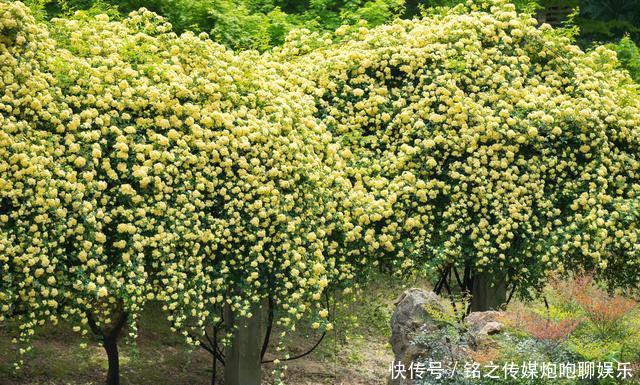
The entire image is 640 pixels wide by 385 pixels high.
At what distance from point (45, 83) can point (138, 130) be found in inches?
34.5

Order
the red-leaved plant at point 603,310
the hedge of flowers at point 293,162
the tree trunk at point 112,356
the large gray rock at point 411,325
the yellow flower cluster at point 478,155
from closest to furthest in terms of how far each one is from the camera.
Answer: the hedge of flowers at point 293,162
the red-leaved plant at point 603,310
the large gray rock at point 411,325
the tree trunk at point 112,356
the yellow flower cluster at point 478,155

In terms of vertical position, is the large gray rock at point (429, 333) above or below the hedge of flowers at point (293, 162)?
below

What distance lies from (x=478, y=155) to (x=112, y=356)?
410 cm

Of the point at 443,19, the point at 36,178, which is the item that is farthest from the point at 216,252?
the point at 443,19

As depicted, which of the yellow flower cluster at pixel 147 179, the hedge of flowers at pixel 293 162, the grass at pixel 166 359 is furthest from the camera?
the grass at pixel 166 359

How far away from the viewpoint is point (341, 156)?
9.19 metres

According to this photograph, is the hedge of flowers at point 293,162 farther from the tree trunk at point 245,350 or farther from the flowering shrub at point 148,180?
the tree trunk at point 245,350

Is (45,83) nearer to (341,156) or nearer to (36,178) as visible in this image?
(36,178)

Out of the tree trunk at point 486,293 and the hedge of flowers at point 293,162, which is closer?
the hedge of flowers at point 293,162

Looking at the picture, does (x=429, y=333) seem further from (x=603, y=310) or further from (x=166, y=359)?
(x=166, y=359)

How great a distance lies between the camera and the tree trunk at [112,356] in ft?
28.5

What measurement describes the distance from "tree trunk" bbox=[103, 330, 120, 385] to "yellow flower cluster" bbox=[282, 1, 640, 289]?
2.50 m

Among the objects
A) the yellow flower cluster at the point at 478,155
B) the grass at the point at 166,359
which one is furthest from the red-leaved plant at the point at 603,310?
the grass at the point at 166,359

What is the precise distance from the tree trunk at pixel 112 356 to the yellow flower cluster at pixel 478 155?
2501 mm
